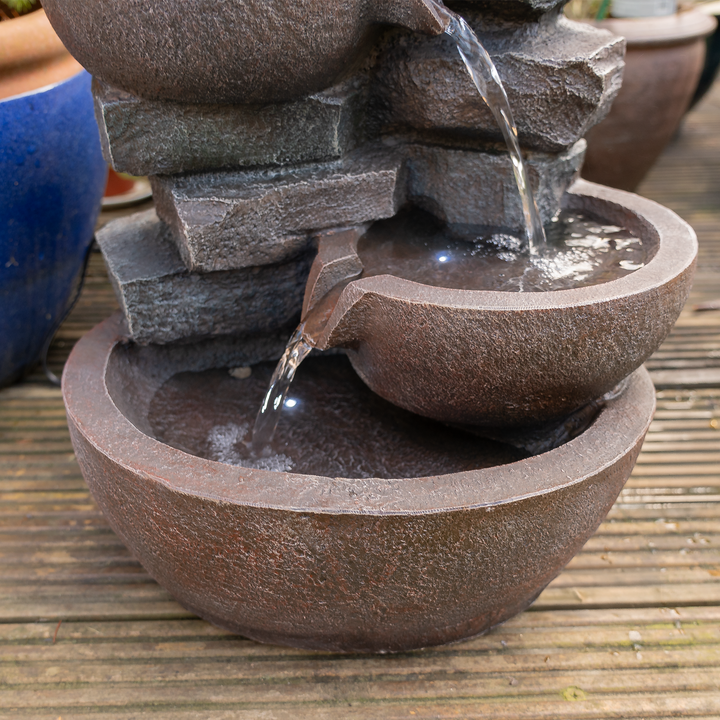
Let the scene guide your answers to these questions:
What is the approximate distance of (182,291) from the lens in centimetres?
178

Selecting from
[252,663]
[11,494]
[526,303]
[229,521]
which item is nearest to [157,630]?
[252,663]

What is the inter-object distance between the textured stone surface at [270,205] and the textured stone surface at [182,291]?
83mm

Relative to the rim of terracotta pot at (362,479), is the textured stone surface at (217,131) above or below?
above

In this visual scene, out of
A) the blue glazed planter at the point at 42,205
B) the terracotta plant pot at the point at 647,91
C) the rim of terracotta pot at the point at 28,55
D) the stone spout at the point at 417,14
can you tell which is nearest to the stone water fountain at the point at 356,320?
the stone spout at the point at 417,14

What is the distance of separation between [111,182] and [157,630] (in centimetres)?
307

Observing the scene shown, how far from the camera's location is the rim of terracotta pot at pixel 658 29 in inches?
141

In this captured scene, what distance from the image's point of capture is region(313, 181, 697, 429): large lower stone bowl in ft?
4.53

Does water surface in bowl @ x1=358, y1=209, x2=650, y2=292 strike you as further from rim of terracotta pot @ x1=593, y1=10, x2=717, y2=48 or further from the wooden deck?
rim of terracotta pot @ x1=593, y1=10, x2=717, y2=48

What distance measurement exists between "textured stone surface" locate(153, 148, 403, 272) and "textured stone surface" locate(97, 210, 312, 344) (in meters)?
0.08

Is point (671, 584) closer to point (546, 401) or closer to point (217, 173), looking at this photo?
point (546, 401)

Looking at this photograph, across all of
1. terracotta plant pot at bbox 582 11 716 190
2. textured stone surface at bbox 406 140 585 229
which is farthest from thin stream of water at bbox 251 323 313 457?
terracotta plant pot at bbox 582 11 716 190

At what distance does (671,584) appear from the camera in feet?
5.90

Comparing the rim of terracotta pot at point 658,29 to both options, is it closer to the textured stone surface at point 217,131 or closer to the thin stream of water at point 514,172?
the thin stream of water at point 514,172

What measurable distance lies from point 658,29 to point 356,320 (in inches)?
118
